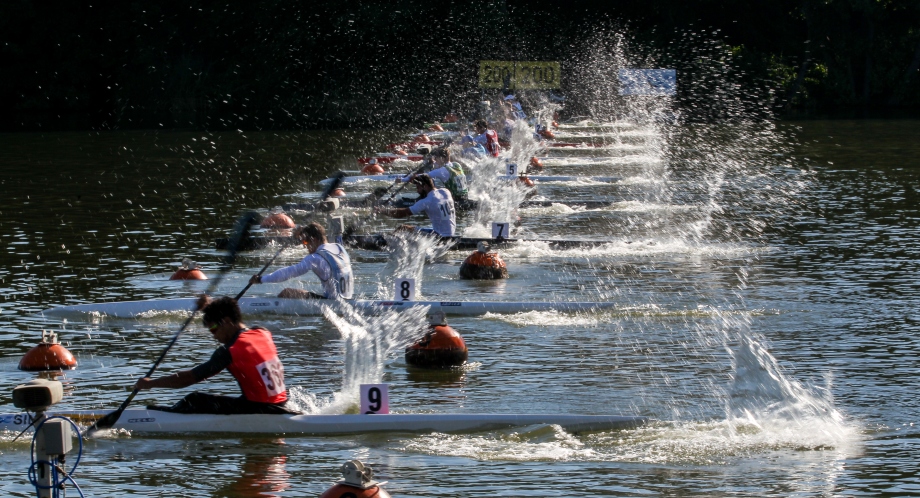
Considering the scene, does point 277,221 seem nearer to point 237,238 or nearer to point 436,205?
point 436,205

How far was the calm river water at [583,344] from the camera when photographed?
911 centimetres

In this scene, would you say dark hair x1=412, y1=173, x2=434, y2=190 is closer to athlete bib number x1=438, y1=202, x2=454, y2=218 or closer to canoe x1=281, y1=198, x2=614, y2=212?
athlete bib number x1=438, y1=202, x2=454, y2=218

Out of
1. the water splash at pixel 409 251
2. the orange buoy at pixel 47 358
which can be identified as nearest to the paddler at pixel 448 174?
the water splash at pixel 409 251

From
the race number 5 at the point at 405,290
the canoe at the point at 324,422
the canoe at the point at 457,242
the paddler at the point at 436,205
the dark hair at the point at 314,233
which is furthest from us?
the canoe at the point at 457,242

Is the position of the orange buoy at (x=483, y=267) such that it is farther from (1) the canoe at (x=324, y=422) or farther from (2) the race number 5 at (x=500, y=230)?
(1) the canoe at (x=324, y=422)

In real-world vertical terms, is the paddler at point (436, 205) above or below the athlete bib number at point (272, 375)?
above

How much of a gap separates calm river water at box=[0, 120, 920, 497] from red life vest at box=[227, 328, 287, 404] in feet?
1.24

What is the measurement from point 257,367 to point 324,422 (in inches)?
31.2

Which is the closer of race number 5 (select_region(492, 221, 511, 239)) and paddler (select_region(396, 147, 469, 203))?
race number 5 (select_region(492, 221, 511, 239))

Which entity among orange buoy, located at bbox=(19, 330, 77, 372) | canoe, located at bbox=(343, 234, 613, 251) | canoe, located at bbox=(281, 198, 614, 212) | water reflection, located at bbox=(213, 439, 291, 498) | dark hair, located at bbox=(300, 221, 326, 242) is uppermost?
canoe, located at bbox=(281, 198, 614, 212)

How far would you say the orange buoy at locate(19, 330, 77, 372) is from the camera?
39.9ft

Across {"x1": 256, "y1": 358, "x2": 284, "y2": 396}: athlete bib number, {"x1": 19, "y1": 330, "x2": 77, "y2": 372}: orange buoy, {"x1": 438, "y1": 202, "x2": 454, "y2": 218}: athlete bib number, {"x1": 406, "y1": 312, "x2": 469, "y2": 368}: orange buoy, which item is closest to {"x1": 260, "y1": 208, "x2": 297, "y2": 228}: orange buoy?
{"x1": 438, "y1": 202, "x2": 454, "y2": 218}: athlete bib number

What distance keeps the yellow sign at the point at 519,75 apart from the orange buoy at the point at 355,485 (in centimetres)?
4698

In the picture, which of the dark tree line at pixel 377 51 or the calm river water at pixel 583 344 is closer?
the calm river water at pixel 583 344
